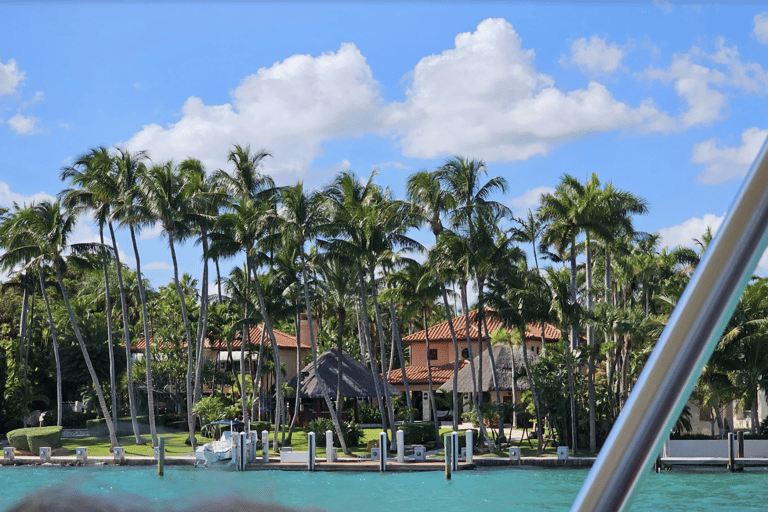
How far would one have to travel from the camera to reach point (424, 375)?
51.9 meters

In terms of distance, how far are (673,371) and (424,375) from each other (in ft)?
170

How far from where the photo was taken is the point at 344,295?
37156mm

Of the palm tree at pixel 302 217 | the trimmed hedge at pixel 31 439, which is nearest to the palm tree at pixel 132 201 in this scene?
the trimmed hedge at pixel 31 439

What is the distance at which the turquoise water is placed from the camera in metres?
22.7

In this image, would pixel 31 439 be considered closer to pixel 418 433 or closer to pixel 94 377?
pixel 94 377

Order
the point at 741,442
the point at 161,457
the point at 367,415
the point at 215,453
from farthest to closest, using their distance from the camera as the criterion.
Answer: the point at 367,415
the point at 215,453
the point at 161,457
the point at 741,442

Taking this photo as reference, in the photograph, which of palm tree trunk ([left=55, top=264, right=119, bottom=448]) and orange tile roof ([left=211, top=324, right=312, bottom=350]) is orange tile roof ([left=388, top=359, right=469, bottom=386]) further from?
palm tree trunk ([left=55, top=264, right=119, bottom=448])

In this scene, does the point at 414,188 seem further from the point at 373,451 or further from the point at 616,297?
the point at 616,297

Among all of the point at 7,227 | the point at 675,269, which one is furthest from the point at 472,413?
the point at 7,227

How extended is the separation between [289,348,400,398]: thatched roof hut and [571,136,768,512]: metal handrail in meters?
41.1

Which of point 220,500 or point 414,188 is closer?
point 220,500

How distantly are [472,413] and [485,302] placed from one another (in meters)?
6.86

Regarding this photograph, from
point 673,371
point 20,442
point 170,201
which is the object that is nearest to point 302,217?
point 170,201

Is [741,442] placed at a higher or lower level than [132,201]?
lower
